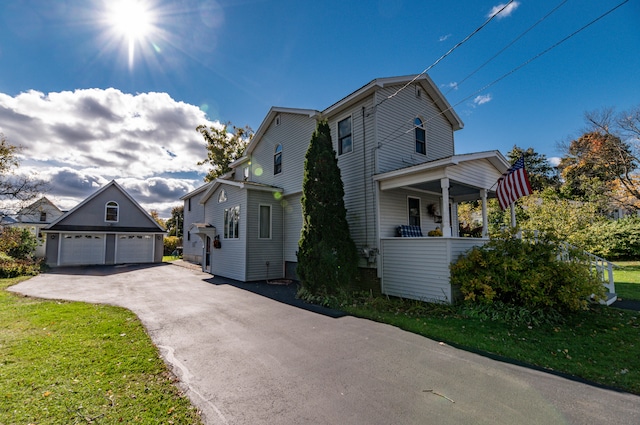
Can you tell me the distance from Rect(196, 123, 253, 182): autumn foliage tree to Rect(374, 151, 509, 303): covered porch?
22418 millimetres

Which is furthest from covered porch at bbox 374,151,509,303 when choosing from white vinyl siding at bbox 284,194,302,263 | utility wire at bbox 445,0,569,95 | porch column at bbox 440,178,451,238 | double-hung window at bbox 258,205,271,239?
double-hung window at bbox 258,205,271,239

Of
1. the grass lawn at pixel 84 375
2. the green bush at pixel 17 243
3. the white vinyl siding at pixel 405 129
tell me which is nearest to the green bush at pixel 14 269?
the green bush at pixel 17 243

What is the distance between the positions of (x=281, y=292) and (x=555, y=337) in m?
7.09

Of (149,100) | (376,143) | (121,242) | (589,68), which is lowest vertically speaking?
(121,242)

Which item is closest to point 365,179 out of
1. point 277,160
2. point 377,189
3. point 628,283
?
point 377,189

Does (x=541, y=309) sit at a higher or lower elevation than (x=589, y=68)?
lower

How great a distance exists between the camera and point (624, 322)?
19.3 feet

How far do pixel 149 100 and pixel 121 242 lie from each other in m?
13.0

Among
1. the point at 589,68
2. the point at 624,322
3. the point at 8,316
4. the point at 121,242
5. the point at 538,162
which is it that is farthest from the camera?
the point at 538,162

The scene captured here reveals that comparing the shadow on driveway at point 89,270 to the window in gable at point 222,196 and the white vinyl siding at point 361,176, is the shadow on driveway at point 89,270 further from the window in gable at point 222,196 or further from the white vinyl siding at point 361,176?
the white vinyl siding at point 361,176

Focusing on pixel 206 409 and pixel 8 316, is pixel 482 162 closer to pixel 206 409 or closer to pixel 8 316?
pixel 206 409

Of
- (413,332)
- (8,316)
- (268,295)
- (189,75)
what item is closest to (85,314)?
(8,316)

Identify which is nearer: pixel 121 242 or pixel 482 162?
pixel 482 162

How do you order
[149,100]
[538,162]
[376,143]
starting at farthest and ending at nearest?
[538,162], [149,100], [376,143]
